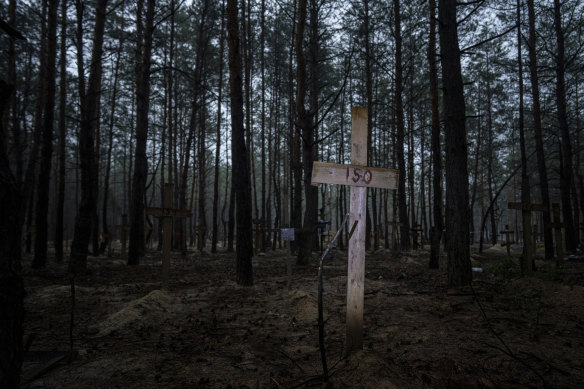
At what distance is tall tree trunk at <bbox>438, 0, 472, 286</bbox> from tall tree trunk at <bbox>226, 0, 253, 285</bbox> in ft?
13.7

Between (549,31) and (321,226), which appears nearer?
(321,226)

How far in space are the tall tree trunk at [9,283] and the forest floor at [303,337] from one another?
1328mm

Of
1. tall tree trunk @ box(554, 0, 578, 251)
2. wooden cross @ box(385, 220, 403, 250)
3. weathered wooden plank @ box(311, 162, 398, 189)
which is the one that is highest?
tall tree trunk @ box(554, 0, 578, 251)

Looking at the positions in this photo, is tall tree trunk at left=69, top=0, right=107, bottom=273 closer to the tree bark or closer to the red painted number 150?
the tree bark

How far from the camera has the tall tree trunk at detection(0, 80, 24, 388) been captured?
5.58 ft

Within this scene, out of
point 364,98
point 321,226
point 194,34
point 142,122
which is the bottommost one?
point 321,226

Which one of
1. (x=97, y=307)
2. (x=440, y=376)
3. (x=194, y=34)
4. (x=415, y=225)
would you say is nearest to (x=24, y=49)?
(x=194, y=34)

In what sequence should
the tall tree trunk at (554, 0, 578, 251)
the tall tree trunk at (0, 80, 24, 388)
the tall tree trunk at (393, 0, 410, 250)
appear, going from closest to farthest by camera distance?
1. the tall tree trunk at (0, 80, 24, 388)
2. the tall tree trunk at (393, 0, 410, 250)
3. the tall tree trunk at (554, 0, 578, 251)

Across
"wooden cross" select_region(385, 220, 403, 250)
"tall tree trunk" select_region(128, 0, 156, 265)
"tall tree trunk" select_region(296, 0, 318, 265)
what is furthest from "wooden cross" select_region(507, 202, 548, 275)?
"tall tree trunk" select_region(128, 0, 156, 265)

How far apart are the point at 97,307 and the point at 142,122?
24.4 feet

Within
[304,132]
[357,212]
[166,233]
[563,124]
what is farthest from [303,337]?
[563,124]

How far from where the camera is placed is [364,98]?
21.5 m

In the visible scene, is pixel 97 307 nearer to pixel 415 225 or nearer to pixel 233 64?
pixel 233 64

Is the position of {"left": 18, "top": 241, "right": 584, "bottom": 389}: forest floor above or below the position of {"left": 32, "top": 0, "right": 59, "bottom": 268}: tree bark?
below
